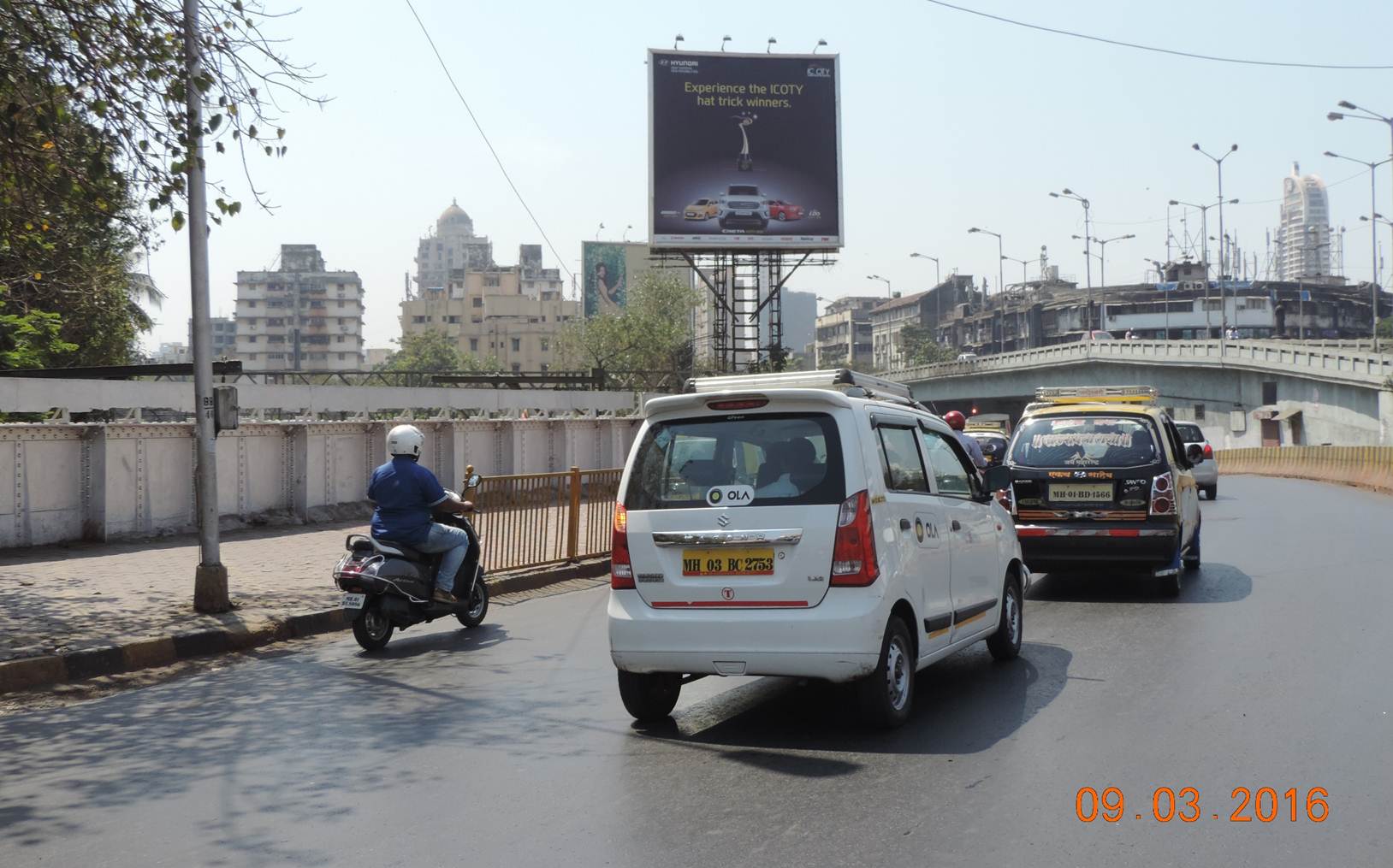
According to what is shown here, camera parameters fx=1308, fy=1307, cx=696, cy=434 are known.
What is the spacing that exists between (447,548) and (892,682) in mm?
4853

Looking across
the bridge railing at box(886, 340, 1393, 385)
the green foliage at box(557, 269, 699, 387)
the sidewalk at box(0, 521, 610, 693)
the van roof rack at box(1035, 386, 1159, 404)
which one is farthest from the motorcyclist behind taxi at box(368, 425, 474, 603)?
the green foliage at box(557, 269, 699, 387)

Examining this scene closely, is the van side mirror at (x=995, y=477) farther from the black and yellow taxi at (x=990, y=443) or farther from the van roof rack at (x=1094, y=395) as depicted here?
the van roof rack at (x=1094, y=395)

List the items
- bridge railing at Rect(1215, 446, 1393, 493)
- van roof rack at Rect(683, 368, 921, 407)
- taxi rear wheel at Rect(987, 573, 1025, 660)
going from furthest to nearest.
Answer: bridge railing at Rect(1215, 446, 1393, 493) → taxi rear wheel at Rect(987, 573, 1025, 660) → van roof rack at Rect(683, 368, 921, 407)

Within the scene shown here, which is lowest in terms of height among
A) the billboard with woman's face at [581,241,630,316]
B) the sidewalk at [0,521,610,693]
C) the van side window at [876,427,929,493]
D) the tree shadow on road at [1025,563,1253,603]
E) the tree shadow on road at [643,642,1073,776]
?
the tree shadow on road at [1025,563,1253,603]

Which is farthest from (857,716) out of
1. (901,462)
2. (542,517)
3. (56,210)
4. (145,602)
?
(56,210)

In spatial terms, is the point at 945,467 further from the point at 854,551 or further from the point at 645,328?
the point at 645,328

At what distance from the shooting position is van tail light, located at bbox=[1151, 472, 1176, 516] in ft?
39.4

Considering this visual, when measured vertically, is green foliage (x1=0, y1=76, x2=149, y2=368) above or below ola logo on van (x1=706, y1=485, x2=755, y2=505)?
above

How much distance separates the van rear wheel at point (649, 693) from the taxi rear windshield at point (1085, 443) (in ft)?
20.9

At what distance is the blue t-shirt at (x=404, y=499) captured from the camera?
10273 millimetres

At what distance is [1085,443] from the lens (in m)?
12.6

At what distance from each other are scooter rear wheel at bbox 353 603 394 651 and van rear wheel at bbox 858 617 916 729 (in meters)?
4.82

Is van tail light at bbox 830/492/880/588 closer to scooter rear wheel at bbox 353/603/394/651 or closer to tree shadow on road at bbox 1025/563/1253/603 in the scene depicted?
scooter rear wheel at bbox 353/603/394/651

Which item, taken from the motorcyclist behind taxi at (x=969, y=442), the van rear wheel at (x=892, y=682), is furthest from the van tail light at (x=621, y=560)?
the motorcyclist behind taxi at (x=969, y=442)
